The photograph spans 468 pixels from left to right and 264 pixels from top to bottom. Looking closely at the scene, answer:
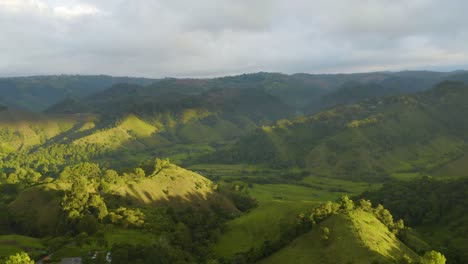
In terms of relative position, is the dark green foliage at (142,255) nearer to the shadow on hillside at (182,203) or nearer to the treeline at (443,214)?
the shadow on hillside at (182,203)

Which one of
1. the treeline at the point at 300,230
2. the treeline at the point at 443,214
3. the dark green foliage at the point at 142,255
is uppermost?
the dark green foliage at the point at 142,255

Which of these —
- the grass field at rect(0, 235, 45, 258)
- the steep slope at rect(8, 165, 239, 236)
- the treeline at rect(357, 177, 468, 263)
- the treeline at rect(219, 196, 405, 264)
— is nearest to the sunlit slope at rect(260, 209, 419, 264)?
the treeline at rect(219, 196, 405, 264)

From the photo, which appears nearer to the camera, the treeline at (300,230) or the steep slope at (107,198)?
the treeline at (300,230)

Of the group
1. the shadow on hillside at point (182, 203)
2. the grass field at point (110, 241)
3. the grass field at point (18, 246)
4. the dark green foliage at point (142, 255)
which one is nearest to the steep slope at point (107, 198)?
the shadow on hillside at point (182, 203)

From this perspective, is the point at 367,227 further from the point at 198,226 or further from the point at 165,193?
the point at 165,193

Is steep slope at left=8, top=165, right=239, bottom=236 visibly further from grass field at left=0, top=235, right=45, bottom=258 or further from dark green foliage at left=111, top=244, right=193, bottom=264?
dark green foliage at left=111, top=244, right=193, bottom=264

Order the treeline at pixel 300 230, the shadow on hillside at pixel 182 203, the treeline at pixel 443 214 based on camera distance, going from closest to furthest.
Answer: the treeline at pixel 300 230, the shadow on hillside at pixel 182 203, the treeline at pixel 443 214

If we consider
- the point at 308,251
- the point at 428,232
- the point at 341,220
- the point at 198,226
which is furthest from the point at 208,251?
the point at 428,232

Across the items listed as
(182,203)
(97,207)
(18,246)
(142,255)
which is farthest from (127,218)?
(182,203)
